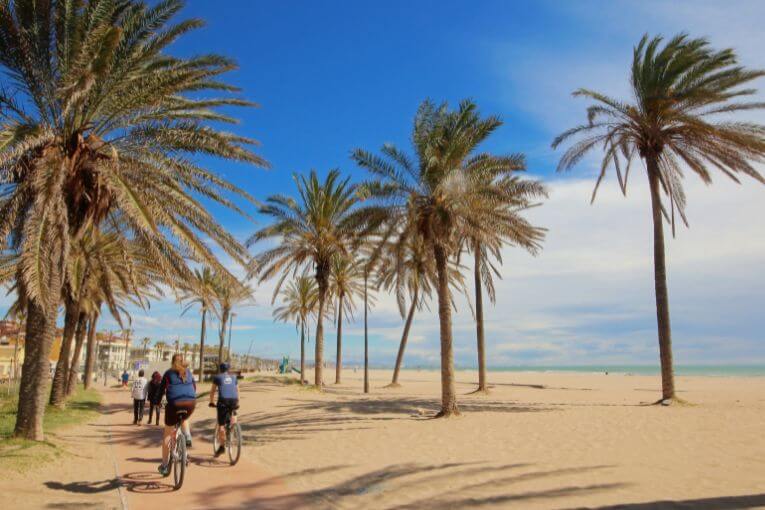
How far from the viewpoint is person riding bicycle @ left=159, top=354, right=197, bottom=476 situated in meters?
7.79

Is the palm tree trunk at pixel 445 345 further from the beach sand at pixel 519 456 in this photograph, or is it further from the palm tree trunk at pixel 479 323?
the palm tree trunk at pixel 479 323

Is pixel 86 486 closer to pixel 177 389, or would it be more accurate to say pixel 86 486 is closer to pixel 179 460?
pixel 179 460

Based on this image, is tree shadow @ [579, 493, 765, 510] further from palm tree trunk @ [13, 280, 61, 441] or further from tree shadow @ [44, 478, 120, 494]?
palm tree trunk @ [13, 280, 61, 441]

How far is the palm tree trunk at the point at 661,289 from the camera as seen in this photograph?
58.7ft

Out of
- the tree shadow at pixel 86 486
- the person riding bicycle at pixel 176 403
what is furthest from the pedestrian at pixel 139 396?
the tree shadow at pixel 86 486

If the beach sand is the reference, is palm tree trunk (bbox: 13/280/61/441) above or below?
above

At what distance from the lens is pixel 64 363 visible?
Answer: 1902 centimetres

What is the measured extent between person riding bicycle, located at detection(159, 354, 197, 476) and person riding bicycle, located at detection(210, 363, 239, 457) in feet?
3.62


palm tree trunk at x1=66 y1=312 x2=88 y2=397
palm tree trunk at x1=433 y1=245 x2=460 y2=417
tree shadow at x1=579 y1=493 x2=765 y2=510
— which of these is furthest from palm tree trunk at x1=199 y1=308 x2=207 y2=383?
tree shadow at x1=579 y1=493 x2=765 y2=510

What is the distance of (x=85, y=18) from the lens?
10.2 m

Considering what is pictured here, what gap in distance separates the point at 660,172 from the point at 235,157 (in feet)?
50.8

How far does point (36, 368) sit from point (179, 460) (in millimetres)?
5043

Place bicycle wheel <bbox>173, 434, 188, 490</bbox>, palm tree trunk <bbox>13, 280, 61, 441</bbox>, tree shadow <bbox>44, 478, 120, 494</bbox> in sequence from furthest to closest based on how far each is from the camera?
palm tree trunk <bbox>13, 280, 61, 441</bbox> < bicycle wheel <bbox>173, 434, 188, 490</bbox> < tree shadow <bbox>44, 478, 120, 494</bbox>

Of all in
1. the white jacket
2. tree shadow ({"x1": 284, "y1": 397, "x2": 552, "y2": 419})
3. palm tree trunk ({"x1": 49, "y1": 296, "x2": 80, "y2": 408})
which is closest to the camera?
the white jacket
